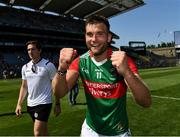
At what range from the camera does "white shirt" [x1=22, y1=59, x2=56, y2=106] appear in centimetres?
813

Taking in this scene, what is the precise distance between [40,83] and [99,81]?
4084 mm

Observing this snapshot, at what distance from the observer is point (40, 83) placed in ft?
26.8

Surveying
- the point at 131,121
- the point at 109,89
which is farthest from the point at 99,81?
the point at 131,121

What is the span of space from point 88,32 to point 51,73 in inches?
175

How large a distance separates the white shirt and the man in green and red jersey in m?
3.71

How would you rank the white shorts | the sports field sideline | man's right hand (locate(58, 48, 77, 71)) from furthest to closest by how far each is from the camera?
the sports field sideline, the white shorts, man's right hand (locate(58, 48, 77, 71))

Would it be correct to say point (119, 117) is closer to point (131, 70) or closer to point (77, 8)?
point (131, 70)

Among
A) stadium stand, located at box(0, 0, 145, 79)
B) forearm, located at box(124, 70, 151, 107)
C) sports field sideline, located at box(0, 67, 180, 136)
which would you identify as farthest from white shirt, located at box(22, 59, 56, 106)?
stadium stand, located at box(0, 0, 145, 79)

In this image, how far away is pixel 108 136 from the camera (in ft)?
14.4

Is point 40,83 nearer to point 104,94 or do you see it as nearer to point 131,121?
point 104,94

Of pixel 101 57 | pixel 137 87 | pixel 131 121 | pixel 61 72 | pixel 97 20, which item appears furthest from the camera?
Answer: pixel 131 121

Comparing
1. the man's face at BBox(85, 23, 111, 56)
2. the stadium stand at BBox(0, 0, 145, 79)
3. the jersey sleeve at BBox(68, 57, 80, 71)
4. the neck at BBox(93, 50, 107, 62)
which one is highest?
the stadium stand at BBox(0, 0, 145, 79)

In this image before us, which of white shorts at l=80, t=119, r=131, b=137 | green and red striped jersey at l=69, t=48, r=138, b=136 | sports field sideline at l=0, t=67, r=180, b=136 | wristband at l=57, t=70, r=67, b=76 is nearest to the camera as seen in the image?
wristband at l=57, t=70, r=67, b=76

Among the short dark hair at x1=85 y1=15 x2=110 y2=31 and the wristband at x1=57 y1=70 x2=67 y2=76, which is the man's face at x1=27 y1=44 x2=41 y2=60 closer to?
the wristband at x1=57 y1=70 x2=67 y2=76
